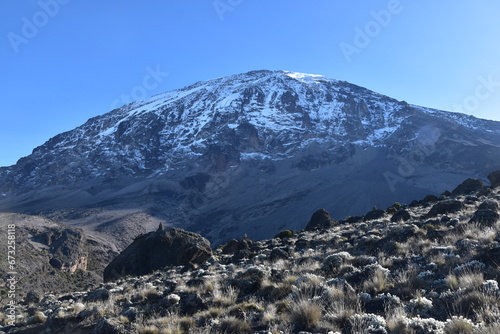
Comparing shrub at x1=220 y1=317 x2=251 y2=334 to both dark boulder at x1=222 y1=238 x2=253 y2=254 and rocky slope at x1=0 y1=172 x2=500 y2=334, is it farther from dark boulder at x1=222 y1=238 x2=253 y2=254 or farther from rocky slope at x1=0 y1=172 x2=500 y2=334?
dark boulder at x1=222 y1=238 x2=253 y2=254

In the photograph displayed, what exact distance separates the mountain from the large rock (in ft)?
213

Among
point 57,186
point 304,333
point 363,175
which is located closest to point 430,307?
point 304,333

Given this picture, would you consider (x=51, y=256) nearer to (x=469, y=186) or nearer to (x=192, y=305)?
(x=469, y=186)

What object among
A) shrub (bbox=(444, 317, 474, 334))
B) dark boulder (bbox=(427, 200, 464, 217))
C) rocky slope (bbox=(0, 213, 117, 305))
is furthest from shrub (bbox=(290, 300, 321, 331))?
rocky slope (bbox=(0, 213, 117, 305))

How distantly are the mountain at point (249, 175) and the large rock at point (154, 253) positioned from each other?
6504 cm

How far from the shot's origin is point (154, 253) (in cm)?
2247

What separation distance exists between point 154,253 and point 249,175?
126424 mm

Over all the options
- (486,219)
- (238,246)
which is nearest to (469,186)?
(238,246)

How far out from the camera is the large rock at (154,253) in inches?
848

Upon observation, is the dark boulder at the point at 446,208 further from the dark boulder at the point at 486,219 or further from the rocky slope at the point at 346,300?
the rocky slope at the point at 346,300

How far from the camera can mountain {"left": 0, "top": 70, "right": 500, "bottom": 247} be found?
343ft

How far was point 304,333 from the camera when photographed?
4.28 metres

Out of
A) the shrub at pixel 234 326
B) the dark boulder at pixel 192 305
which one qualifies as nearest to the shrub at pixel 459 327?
the shrub at pixel 234 326

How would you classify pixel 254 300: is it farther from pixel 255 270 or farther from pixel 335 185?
pixel 335 185
